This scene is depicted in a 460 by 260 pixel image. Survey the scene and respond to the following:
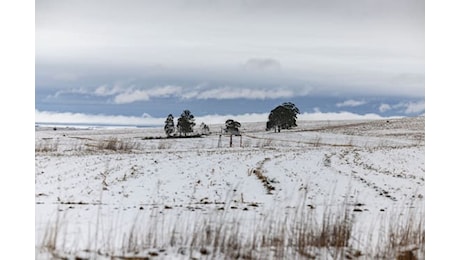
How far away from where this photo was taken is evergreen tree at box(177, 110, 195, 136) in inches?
207

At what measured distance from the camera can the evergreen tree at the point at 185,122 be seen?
5.25 meters

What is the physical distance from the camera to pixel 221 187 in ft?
16.8

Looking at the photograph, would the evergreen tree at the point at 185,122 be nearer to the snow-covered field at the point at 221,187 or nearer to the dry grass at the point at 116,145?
the snow-covered field at the point at 221,187

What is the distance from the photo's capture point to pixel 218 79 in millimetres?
5254

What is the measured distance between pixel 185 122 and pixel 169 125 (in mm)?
149

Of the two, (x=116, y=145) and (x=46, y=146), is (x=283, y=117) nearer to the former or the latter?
(x=116, y=145)

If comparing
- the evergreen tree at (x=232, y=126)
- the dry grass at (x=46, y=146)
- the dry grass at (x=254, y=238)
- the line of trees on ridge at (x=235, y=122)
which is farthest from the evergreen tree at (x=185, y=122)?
the dry grass at (x=46, y=146)

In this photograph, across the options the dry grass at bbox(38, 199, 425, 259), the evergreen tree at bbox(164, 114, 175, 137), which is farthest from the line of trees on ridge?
the dry grass at bbox(38, 199, 425, 259)

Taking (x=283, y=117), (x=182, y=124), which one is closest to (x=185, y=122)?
(x=182, y=124)

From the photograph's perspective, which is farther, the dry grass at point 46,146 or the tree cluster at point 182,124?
the tree cluster at point 182,124

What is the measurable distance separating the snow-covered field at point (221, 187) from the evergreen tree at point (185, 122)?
132mm
